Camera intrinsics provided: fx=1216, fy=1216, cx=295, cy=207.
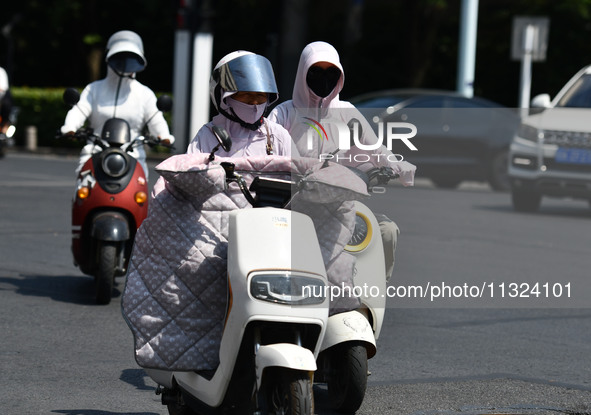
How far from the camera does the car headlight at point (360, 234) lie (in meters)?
5.58

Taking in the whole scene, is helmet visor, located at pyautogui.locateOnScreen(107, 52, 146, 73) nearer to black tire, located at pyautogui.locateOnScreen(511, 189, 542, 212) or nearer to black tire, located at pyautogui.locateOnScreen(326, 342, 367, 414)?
Result: black tire, located at pyautogui.locateOnScreen(326, 342, 367, 414)

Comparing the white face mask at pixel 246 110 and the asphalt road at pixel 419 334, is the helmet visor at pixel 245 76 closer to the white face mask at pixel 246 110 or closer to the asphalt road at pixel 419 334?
the white face mask at pixel 246 110

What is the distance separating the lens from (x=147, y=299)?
15.5ft

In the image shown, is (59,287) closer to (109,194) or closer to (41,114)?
(109,194)

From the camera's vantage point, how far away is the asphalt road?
5750 mm

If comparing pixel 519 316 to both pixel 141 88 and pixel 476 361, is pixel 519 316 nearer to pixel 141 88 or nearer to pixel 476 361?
pixel 476 361

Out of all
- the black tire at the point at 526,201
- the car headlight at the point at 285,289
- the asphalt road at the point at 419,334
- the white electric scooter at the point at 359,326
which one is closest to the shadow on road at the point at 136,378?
the asphalt road at the point at 419,334

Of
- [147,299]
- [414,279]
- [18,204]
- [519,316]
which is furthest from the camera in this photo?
[18,204]

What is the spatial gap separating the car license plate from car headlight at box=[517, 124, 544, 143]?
50cm

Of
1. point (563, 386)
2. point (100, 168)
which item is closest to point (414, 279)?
point (563, 386)

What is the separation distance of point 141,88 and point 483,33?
2369cm

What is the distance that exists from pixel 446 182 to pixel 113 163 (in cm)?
1068

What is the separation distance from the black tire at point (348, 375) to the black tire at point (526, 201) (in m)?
10.9

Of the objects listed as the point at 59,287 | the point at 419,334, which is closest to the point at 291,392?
the point at 419,334
